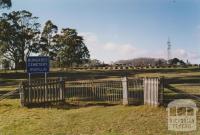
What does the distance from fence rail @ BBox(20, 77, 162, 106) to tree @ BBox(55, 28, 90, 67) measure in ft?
252

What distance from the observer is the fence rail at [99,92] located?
59.6 feet

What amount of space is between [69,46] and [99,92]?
7972 centimetres

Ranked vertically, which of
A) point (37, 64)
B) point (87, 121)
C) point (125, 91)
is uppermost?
point (37, 64)

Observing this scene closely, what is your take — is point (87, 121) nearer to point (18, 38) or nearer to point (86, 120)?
point (86, 120)

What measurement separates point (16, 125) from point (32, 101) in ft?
15.7

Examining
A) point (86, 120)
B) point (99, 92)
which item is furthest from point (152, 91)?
point (99, 92)

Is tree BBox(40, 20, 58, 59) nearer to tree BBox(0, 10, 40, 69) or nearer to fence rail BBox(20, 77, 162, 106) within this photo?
tree BBox(0, 10, 40, 69)

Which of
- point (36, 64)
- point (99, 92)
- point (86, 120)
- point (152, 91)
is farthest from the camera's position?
point (36, 64)

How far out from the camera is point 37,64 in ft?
70.7

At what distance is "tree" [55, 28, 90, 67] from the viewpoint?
325 feet

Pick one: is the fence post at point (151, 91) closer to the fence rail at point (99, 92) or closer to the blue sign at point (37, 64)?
the fence rail at point (99, 92)

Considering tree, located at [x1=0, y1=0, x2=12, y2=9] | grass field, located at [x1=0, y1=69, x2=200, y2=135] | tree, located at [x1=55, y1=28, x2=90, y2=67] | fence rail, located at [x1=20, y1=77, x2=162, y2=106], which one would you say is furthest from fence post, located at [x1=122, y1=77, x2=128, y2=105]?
tree, located at [x1=55, y1=28, x2=90, y2=67]

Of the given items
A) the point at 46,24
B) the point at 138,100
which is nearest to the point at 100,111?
the point at 138,100

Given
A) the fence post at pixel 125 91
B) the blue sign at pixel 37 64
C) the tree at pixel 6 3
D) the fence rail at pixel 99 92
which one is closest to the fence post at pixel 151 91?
the fence rail at pixel 99 92
